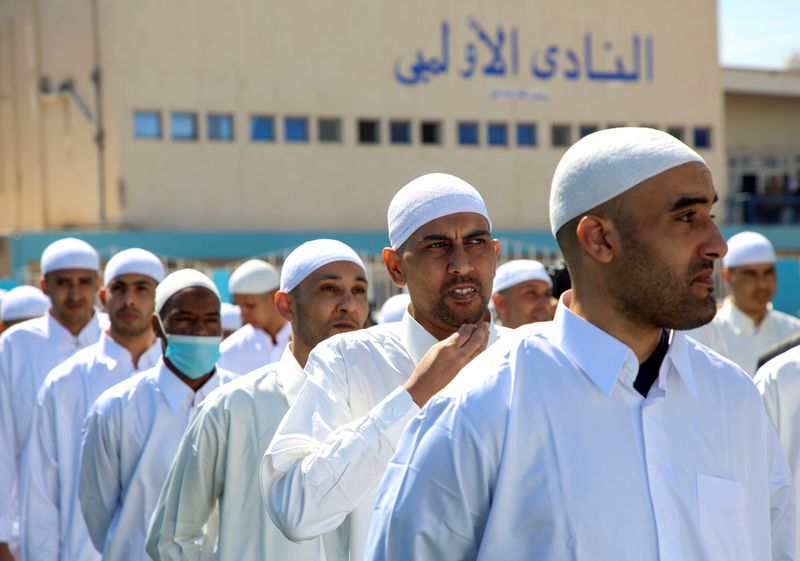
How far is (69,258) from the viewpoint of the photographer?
811cm

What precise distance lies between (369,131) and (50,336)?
2856 centimetres

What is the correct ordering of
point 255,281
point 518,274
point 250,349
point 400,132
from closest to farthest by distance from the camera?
point 518,274, point 250,349, point 255,281, point 400,132

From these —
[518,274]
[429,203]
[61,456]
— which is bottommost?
[61,456]

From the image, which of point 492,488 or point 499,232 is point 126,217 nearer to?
point 499,232

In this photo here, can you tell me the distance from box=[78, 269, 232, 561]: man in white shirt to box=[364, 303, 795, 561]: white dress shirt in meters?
3.08

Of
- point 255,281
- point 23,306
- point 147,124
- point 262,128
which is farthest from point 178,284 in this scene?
point 262,128

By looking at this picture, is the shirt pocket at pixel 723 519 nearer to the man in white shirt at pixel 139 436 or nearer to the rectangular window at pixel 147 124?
the man in white shirt at pixel 139 436

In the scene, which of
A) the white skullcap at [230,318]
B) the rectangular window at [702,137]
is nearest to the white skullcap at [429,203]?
the white skullcap at [230,318]

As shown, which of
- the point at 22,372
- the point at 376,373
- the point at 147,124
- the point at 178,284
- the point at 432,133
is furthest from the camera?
the point at 432,133

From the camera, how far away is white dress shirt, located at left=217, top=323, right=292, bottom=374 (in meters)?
9.48

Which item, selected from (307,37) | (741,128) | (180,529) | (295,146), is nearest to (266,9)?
(307,37)

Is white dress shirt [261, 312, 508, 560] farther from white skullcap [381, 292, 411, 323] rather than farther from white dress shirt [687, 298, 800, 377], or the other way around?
white dress shirt [687, 298, 800, 377]

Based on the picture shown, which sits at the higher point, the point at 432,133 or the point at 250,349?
the point at 432,133

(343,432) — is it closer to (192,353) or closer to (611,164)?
(611,164)
